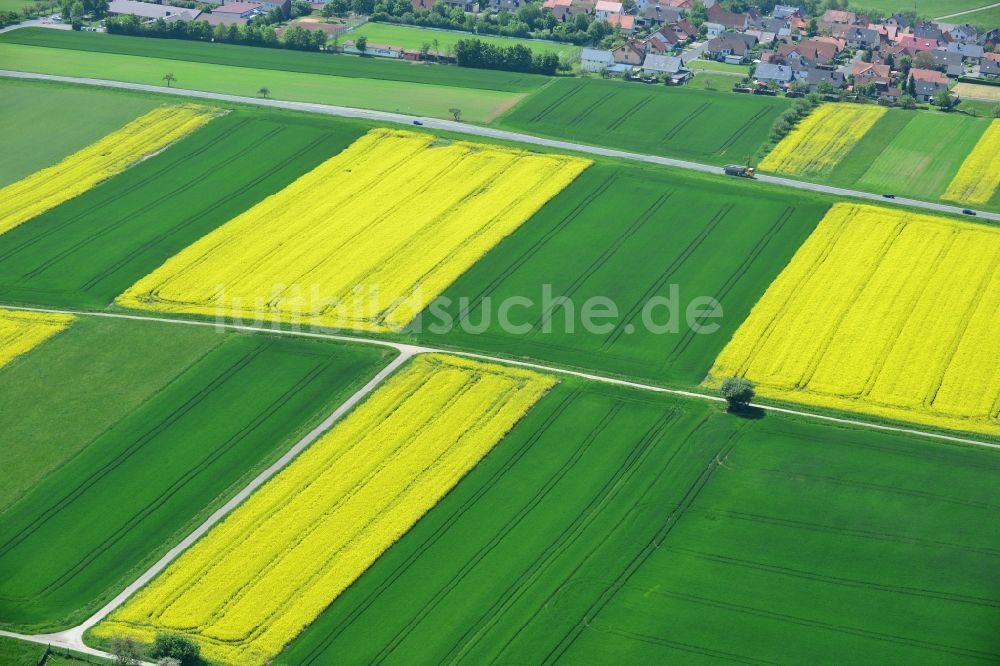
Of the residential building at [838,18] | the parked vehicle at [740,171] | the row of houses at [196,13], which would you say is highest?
the row of houses at [196,13]

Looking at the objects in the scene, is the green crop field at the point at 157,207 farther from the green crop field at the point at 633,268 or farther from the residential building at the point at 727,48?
the residential building at the point at 727,48

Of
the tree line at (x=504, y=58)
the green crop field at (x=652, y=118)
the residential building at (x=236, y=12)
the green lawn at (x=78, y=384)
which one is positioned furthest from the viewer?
the residential building at (x=236, y=12)

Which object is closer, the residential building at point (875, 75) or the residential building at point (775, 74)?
the residential building at point (875, 75)

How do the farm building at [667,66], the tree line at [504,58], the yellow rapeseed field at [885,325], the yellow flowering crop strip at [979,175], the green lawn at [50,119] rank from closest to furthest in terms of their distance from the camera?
1. the yellow rapeseed field at [885,325]
2. the yellow flowering crop strip at [979,175]
3. the green lawn at [50,119]
4. the farm building at [667,66]
5. the tree line at [504,58]

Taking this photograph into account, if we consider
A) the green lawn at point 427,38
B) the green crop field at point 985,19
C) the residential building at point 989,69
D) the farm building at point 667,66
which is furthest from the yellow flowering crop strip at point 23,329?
the green crop field at point 985,19

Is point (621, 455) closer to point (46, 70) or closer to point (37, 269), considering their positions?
point (37, 269)

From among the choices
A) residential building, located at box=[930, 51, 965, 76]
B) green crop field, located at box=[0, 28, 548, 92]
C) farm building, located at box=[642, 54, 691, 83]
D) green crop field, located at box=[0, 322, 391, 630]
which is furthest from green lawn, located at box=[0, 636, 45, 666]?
residential building, located at box=[930, 51, 965, 76]

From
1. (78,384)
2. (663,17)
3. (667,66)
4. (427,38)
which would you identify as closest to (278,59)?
(427,38)

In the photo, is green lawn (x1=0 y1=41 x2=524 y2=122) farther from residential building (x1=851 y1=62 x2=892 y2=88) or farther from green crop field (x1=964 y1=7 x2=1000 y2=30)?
green crop field (x1=964 y1=7 x2=1000 y2=30)
